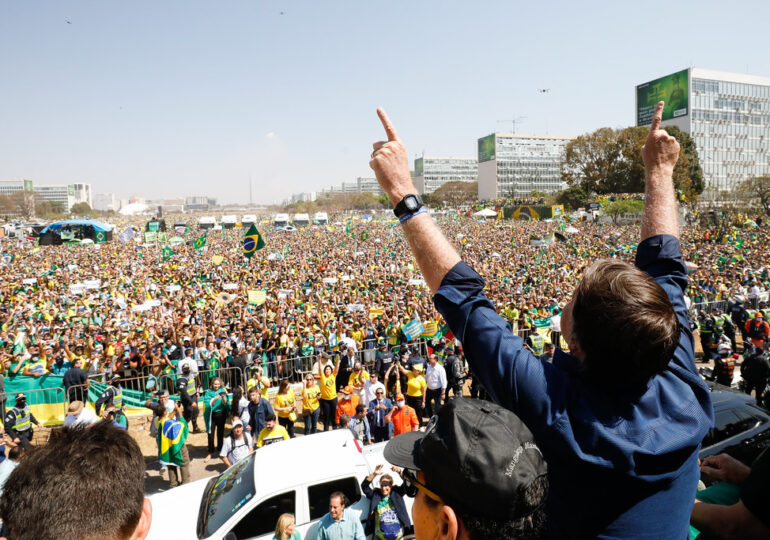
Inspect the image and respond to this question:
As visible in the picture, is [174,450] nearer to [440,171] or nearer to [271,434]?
[271,434]

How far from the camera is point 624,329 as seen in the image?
1.10 metres

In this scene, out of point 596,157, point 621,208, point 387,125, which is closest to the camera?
point 387,125

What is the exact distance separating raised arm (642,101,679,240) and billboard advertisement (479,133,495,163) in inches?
5459

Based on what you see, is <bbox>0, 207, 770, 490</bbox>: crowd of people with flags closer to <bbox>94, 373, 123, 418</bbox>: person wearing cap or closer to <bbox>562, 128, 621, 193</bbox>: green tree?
<bbox>94, 373, 123, 418</bbox>: person wearing cap

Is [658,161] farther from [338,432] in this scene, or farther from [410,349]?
[410,349]

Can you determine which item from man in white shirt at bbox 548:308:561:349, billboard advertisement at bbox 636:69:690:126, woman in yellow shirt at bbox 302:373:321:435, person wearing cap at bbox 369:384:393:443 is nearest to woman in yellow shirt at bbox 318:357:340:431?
woman in yellow shirt at bbox 302:373:321:435

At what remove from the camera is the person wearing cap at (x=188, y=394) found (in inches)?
371

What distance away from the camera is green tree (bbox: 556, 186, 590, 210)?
215ft

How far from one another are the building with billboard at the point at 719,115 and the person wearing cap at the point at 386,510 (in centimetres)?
9376

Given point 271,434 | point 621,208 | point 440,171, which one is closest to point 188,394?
point 271,434

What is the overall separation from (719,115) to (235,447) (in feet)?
344

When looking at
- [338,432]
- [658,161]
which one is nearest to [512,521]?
[658,161]

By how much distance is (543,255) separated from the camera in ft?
94.3

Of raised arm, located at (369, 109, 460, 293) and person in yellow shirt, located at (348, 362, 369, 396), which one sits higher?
raised arm, located at (369, 109, 460, 293)
